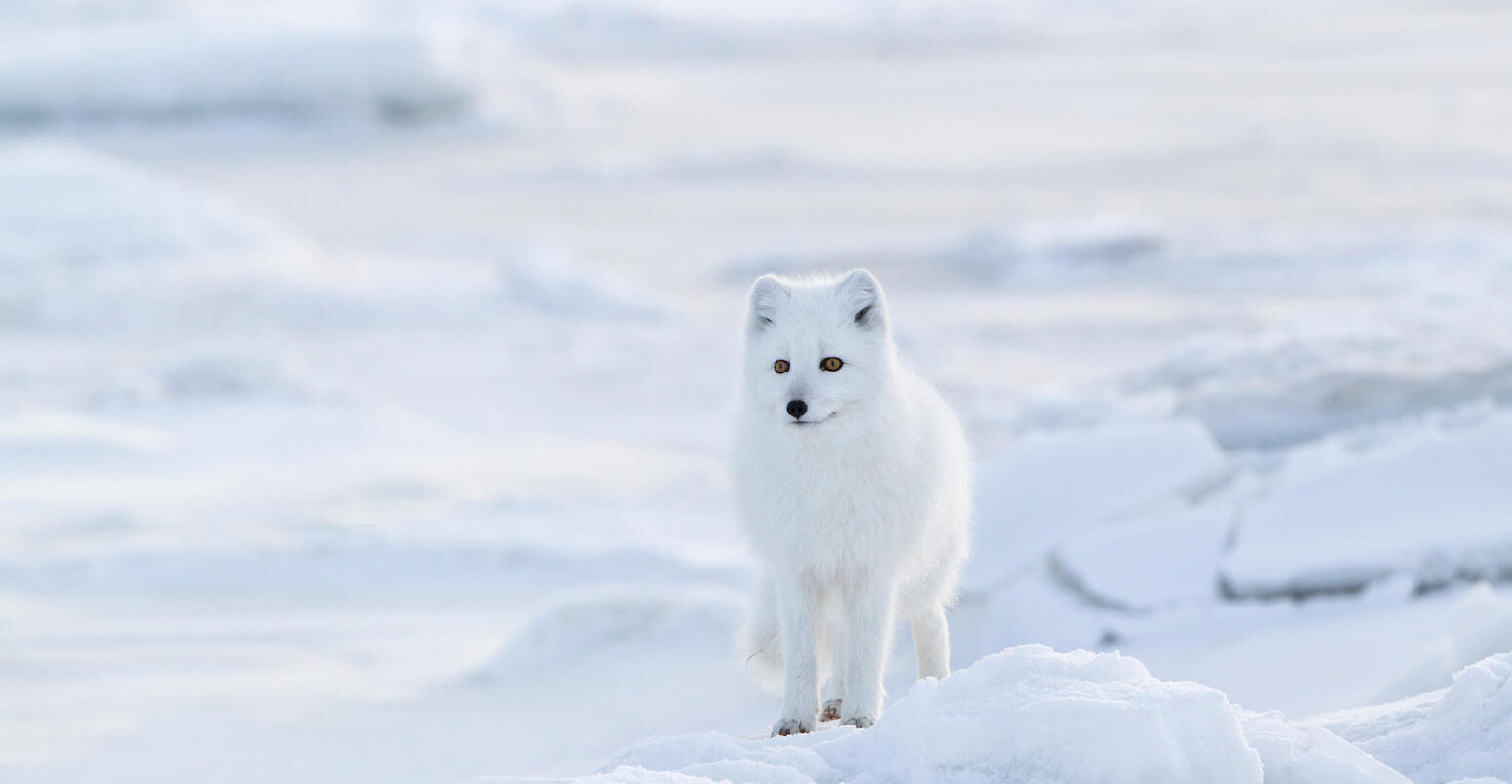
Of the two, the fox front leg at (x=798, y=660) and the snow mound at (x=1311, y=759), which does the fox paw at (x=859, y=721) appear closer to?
the fox front leg at (x=798, y=660)

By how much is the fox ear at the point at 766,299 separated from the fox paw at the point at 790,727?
0.90 meters

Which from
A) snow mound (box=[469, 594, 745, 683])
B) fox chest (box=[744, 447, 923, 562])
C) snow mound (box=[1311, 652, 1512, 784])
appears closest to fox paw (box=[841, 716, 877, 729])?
fox chest (box=[744, 447, 923, 562])

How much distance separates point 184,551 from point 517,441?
436cm

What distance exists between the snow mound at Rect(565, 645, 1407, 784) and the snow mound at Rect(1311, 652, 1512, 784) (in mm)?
191

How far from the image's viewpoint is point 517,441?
1536 cm

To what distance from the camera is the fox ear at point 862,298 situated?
353cm

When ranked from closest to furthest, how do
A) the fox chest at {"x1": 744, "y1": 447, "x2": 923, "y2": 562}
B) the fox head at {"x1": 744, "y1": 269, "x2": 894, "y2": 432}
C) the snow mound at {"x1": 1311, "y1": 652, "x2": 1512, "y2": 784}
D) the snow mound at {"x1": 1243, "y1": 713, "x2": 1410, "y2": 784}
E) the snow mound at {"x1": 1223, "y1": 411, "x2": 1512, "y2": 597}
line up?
the snow mound at {"x1": 1243, "y1": 713, "x2": 1410, "y2": 784}, the snow mound at {"x1": 1311, "y1": 652, "x2": 1512, "y2": 784}, the fox head at {"x1": 744, "y1": 269, "x2": 894, "y2": 432}, the fox chest at {"x1": 744, "y1": 447, "x2": 923, "y2": 562}, the snow mound at {"x1": 1223, "y1": 411, "x2": 1512, "y2": 597}

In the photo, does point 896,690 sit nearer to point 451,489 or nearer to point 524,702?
point 524,702

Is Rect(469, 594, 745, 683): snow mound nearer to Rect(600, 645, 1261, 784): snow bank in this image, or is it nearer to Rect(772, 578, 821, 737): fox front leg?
Rect(772, 578, 821, 737): fox front leg

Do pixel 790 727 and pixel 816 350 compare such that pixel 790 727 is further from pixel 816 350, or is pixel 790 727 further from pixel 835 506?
pixel 816 350

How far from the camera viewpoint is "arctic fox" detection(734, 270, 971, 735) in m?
3.46

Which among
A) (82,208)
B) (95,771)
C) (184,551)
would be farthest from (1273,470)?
(82,208)

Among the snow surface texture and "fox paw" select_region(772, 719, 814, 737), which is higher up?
the snow surface texture

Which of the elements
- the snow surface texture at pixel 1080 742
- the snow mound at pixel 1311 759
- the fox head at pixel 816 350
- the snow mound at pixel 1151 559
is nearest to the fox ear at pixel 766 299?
the fox head at pixel 816 350
